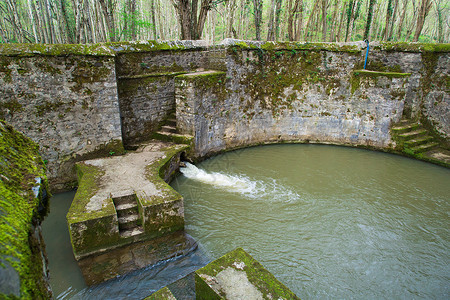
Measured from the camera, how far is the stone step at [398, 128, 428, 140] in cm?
1018

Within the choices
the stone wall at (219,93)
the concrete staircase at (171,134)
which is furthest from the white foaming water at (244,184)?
the stone wall at (219,93)

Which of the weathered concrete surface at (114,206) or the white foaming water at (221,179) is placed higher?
the weathered concrete surface at (114,206)

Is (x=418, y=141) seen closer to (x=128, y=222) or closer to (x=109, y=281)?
(x=128, y=222)

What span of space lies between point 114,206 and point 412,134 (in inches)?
394

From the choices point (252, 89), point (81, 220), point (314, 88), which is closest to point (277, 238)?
point (81, 220)

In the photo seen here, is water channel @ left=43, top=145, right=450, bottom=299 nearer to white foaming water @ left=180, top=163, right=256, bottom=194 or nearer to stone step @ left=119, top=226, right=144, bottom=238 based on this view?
white foaming water @ left=180, top=163, right=256, bottom=194

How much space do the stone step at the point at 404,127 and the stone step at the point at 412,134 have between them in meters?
0.11

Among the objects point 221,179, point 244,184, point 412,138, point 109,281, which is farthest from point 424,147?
point 109,281

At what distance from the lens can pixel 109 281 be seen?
4754 mm

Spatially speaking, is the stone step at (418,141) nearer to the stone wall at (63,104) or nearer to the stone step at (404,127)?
the stone step at (404,127)

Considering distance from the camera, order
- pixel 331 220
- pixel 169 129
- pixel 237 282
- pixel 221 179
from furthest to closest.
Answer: pixel 169 129, pixel 221 179, pixel 331 220, pixel 237 282

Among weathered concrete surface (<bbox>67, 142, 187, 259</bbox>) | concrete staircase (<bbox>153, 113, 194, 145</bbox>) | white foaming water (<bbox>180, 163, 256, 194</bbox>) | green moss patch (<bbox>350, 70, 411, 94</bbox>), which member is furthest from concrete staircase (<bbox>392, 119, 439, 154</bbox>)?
weathered concrete surface (<bbox>67, 142, 187, 259</bbox>)

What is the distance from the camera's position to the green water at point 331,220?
5.05m

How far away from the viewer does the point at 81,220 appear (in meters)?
4.75
